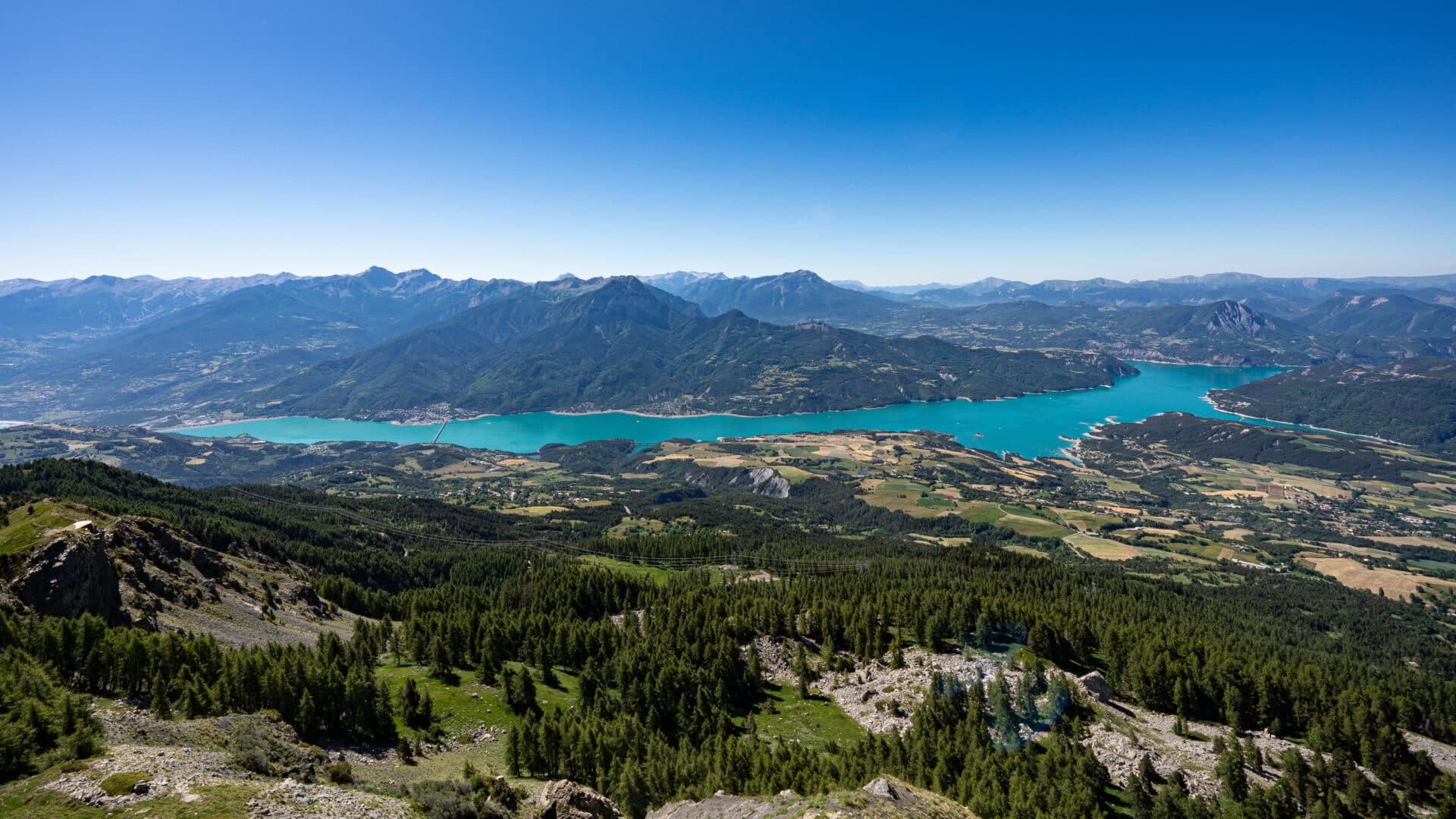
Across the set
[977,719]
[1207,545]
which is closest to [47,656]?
[977,719]

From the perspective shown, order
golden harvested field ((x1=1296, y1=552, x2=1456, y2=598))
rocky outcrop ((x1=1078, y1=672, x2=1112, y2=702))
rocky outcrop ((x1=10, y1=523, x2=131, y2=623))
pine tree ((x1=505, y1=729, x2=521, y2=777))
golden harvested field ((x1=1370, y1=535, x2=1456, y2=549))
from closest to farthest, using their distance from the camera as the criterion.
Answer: pine tree ((x1=505, y1=729, x2=521, y2=777)) < rocky outcrop ((x1=10, y1=523, x2=131, y2=623)) < rocky outcrop ((x1=1078, y1=672, x2=1112, y2=702)) < golden harvested field ((x1=1296, y1=552, x2=1456, y2=598)) < golden harvested field ((x1=1370, y1=535, x2=1456, y2=549))

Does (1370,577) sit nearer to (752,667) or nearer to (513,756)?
(752,667)

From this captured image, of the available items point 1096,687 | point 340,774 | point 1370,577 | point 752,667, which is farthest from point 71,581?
point 1370,577

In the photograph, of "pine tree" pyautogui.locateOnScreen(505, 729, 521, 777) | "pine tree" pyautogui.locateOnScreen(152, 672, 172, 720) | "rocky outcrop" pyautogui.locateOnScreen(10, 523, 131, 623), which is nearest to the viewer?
"pine tree" pyautogui.locateOnScreen(152, 672, 172, 720)

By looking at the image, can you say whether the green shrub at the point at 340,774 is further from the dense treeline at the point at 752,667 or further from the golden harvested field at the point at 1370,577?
the golden harvested field at the point at 1370,577

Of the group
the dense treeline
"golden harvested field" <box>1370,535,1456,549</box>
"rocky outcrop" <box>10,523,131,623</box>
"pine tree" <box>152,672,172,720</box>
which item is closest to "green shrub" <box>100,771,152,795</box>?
the dense treeline

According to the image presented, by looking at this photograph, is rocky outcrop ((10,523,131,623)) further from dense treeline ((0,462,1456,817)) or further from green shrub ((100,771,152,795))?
green shrub ((100,771,152,795))

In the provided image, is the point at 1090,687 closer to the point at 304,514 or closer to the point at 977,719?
the point at 977,719
